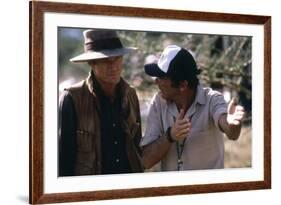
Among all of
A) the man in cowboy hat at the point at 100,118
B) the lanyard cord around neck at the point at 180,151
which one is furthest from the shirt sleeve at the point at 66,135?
the lanyard cord around neck at the point at 180,151

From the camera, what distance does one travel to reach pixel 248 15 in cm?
263

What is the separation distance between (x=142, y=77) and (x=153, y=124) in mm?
211

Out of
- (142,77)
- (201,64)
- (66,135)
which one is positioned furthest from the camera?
(201,64)

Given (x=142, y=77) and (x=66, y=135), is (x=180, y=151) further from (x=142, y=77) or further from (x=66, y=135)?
(x=66, y=135)

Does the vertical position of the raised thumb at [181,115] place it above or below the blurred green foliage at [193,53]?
below

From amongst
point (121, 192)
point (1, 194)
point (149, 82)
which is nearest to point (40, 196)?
point (1, 194)

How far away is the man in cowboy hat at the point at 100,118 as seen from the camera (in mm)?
2332

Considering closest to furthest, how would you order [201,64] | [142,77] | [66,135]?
[66,135], [142,77], [201,64]

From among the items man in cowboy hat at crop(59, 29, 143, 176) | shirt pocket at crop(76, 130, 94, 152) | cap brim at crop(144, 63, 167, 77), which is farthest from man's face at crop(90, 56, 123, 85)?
shirt pocket at crop(76, 130, 94, 152)

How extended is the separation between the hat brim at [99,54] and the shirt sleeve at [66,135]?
0.48ft

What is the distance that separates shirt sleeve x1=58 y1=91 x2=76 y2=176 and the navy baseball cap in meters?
0.40

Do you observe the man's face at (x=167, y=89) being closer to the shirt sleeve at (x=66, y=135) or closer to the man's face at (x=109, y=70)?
the man's face at (x=109, y=70)

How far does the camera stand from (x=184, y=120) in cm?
253

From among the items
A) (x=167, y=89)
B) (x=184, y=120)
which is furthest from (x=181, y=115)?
(x=167, y=89)
